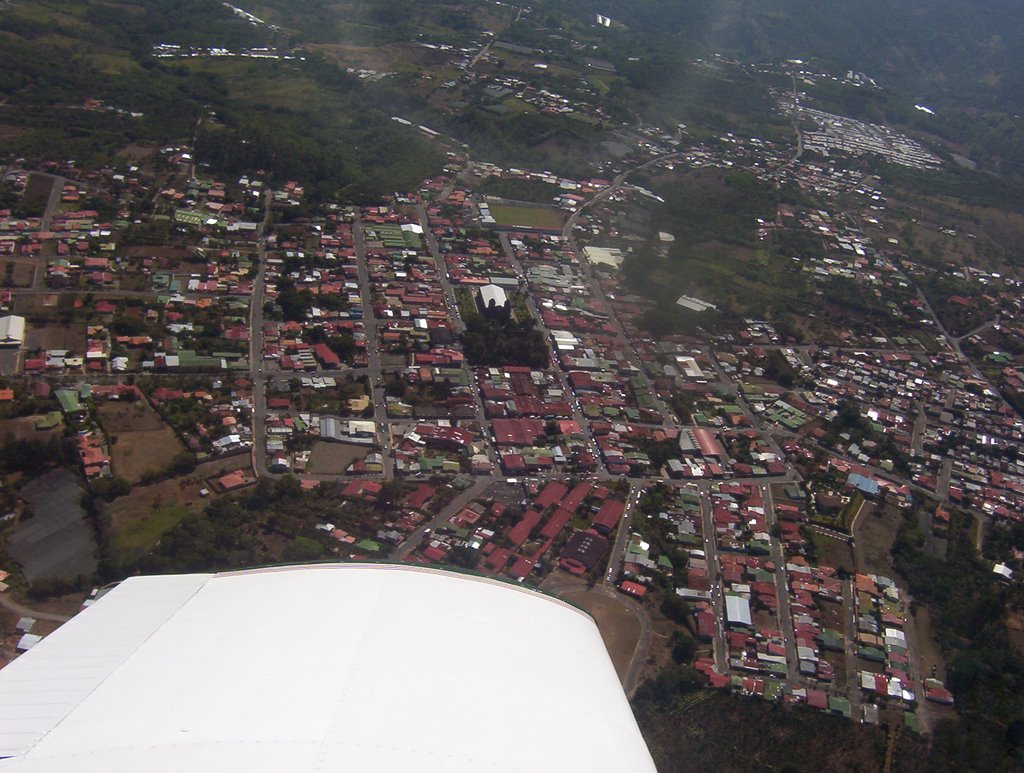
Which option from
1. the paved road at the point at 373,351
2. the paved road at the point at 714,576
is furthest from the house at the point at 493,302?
the paved road at the point at 714,576

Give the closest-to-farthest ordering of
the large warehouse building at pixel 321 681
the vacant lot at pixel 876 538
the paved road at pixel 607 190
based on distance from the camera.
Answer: the large warehouse building at pixel 321 681 → the vacant lot at pixel 876 538 → the paved road at pixel 607 190

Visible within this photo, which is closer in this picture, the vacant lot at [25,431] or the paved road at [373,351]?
the vacant lot at [25,431]

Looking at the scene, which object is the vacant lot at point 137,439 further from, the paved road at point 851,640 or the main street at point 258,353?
the paved road at point 851,640

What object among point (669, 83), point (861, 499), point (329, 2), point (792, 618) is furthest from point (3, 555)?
point (329, 2)

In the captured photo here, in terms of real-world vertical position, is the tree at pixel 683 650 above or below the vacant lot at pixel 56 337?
below

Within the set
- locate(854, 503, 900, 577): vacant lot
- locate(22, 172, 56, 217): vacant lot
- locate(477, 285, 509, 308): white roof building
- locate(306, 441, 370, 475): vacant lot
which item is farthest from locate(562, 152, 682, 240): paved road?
locate(22, 172, 56, 217): vacant lot

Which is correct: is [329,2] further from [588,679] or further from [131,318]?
[588,679]

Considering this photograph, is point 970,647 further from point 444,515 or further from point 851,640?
point 444,515
